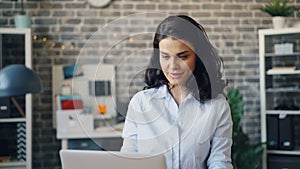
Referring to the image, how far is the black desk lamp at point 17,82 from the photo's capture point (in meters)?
1.35

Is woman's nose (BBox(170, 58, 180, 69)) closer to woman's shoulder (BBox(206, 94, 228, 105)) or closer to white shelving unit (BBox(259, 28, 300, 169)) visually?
woman's shoulder (BBox(206, 94, 228, 105))

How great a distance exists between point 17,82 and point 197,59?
1.86 ft

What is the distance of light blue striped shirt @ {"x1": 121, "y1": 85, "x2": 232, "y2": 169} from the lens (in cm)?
119

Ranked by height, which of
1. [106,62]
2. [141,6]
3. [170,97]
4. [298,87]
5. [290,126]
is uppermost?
[141,6]

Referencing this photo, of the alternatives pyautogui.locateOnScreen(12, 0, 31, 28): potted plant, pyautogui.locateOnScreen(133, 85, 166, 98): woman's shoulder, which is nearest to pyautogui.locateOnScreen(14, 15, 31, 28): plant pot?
pyautogui.locateOnScreen(12, 0, 31, 28): potted plant

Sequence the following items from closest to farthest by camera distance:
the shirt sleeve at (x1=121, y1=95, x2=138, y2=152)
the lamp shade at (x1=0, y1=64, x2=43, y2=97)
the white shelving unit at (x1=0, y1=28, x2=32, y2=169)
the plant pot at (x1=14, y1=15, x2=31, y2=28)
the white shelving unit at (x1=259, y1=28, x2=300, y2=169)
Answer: the shirt sleeve at (x1=121, y1=95, x2=138, y2=152) → the lamp shade at (x1=0, y1=64, x2=43, y2=97) → the white shelving unit at (x1=0, y1=28, x2=32, y2=169) → the plant pot at (x1=14, y1=15, x2=31, y2=28) → the white shelving unit at (x1=259, y1=28, x2=300, y2=169)

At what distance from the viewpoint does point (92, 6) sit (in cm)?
423

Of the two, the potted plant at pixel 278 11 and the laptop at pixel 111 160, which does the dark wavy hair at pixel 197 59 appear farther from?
the potted plant at pixel 278 11

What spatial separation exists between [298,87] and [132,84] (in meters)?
3.38

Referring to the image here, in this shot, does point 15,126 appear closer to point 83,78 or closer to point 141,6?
point 141,6

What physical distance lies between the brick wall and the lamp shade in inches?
97.2

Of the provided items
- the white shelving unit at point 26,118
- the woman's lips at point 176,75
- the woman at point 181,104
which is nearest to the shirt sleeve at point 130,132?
the woman at point 181,104

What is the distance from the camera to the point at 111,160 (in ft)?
4.19

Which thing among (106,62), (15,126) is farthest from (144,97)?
(15,126)
